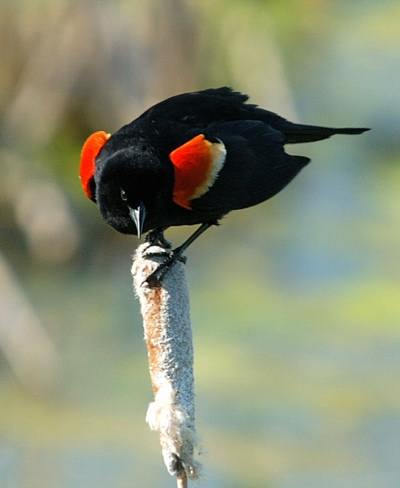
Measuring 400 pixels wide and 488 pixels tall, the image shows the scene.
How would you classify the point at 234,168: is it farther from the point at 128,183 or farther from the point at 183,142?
the point at 128,183

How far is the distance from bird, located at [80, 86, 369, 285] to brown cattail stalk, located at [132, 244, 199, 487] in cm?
50

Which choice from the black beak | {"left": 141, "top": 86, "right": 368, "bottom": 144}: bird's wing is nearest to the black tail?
{"left": 141, "top": 86, "right": 368, "bottom": 144}: bird's wing

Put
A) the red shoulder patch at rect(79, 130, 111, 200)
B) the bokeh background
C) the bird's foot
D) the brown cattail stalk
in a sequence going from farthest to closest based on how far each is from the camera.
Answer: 1. the bokeh background
2. the red shoulder patch at rect(79, 130, 111, 200)
3. the bird's foot
4. the brown cattail stalk

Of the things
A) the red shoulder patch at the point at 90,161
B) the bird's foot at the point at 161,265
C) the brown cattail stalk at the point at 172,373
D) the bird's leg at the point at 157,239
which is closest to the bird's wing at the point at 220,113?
the red shoulder patch at the point at 90,161

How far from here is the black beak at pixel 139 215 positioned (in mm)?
2381

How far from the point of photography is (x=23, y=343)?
5.52 meters

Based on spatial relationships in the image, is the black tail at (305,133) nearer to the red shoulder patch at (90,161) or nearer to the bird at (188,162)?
the bird at (188,162)

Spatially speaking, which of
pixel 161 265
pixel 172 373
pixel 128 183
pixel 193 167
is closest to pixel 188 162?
pixel 193 167

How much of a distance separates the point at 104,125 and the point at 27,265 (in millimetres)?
857

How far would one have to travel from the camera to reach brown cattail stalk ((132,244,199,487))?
1.61 metres

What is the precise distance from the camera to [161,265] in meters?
1.94

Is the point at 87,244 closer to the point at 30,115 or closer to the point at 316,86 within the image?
the point at 30,115

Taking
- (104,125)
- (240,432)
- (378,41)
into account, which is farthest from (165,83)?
(378,41)

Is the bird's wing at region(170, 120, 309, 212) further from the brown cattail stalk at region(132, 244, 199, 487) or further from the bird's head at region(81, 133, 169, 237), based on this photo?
the brown cattail stalk at region(132, 244, 199, 487)
